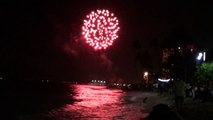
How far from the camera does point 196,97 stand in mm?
33062

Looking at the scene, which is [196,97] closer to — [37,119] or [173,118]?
[37,119]

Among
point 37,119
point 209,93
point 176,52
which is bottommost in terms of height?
point 37,119

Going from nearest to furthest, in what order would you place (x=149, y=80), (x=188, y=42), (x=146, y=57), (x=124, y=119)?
(x=124, y=119) → (x=188, y=42) → (x=146, y=57) → (x=149, y=80)

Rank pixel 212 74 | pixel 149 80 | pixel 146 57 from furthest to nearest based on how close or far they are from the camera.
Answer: pixel 149 80, pixel 146 57, pixel 212 74

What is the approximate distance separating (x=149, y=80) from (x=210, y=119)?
129446 millimetres

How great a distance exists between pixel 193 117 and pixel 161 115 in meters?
2.70

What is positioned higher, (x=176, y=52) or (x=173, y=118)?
(x=176, y=52)

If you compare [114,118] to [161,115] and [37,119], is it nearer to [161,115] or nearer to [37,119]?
[37,119]

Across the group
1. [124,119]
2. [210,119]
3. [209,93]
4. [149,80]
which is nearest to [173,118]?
[210,119]

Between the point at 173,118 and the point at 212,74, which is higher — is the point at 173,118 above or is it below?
below

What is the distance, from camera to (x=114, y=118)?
81.4 feet

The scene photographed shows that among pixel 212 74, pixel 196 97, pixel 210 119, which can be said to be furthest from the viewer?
pixel 212 74

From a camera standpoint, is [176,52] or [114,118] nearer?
[114,118]

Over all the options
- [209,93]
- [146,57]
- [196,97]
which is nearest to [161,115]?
[209,93]
